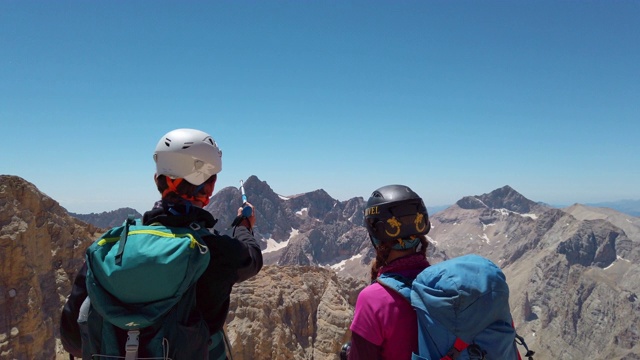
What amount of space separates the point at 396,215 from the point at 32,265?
70.6ft

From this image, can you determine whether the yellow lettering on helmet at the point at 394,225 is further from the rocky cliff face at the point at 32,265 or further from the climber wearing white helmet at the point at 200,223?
the rocky cliff face at the point at 32,265

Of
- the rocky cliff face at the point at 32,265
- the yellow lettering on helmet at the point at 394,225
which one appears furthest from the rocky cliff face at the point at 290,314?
the yellow lettering on helmet at the point at 394,225

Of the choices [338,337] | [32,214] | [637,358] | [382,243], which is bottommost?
[637,358]

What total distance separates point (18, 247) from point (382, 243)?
2080 cm

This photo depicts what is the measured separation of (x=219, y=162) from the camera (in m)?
4.48

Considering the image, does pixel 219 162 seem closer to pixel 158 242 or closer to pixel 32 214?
pixel 158 242

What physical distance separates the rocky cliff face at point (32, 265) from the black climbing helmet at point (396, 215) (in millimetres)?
19101

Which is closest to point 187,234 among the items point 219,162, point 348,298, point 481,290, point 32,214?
point 219,162

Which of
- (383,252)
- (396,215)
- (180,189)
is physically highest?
(180,189)

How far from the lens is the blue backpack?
3.39 m

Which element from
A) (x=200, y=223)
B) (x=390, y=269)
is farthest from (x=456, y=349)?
(x=200, y=223)

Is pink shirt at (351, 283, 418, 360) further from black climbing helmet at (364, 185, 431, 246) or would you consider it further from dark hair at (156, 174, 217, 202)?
dark hair at (156, 174, 217, 202)

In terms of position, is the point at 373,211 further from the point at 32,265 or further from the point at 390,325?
the point at 32,265

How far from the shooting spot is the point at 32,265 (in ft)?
65.1
